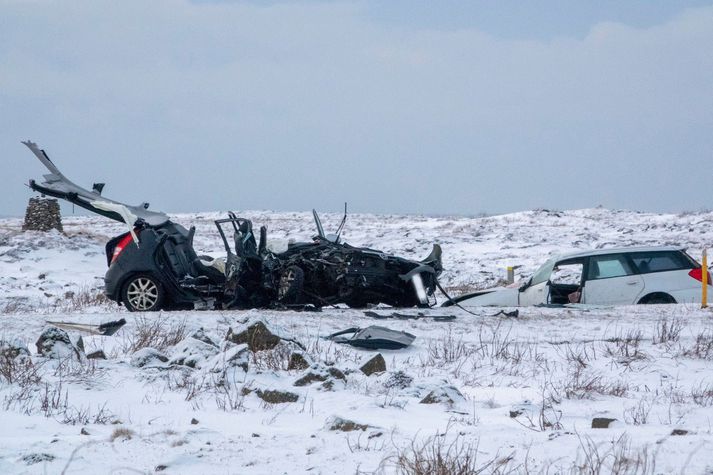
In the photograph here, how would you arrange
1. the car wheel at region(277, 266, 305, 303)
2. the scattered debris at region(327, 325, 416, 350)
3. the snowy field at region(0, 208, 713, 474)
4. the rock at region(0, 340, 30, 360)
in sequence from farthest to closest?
the car wheel at region(277, 266, 305, 303), the scattered debris at region(327, 325, 416, 350), the rock at region(0, 340, 30, 360), the snowy field at region(0, 208, 713, 474)

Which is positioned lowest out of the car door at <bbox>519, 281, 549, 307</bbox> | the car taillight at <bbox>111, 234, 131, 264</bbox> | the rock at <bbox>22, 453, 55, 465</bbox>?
the rock at <bbox>22, 453, 55, 465</bbox>

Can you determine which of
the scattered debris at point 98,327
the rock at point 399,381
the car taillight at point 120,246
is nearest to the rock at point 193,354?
the rock at point 399,381

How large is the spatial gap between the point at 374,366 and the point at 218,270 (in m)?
5.11

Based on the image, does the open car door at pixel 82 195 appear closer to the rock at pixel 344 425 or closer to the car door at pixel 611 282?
the car door at pixel 611 282

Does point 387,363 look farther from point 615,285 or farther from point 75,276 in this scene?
point 75,276

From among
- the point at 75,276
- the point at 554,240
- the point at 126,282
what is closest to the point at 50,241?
the point at 75,276

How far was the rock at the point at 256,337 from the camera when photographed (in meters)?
8.17

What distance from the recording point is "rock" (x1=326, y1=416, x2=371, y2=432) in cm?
509

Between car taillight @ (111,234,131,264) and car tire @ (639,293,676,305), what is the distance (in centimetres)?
764

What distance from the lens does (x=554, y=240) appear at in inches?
1203

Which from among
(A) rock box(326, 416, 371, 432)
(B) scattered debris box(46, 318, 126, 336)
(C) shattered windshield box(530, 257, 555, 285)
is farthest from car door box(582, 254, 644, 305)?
(A) rock box(326, 416, 371, 432)

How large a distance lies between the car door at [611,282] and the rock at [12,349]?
8889 millimetres

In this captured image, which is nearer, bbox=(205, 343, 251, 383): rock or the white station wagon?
bbox=(205, 343, 251, 383): rock

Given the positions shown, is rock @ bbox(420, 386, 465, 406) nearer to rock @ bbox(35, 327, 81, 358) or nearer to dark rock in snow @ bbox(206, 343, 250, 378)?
dark rock in snow @ bbox(206, 343, 250, 378)
